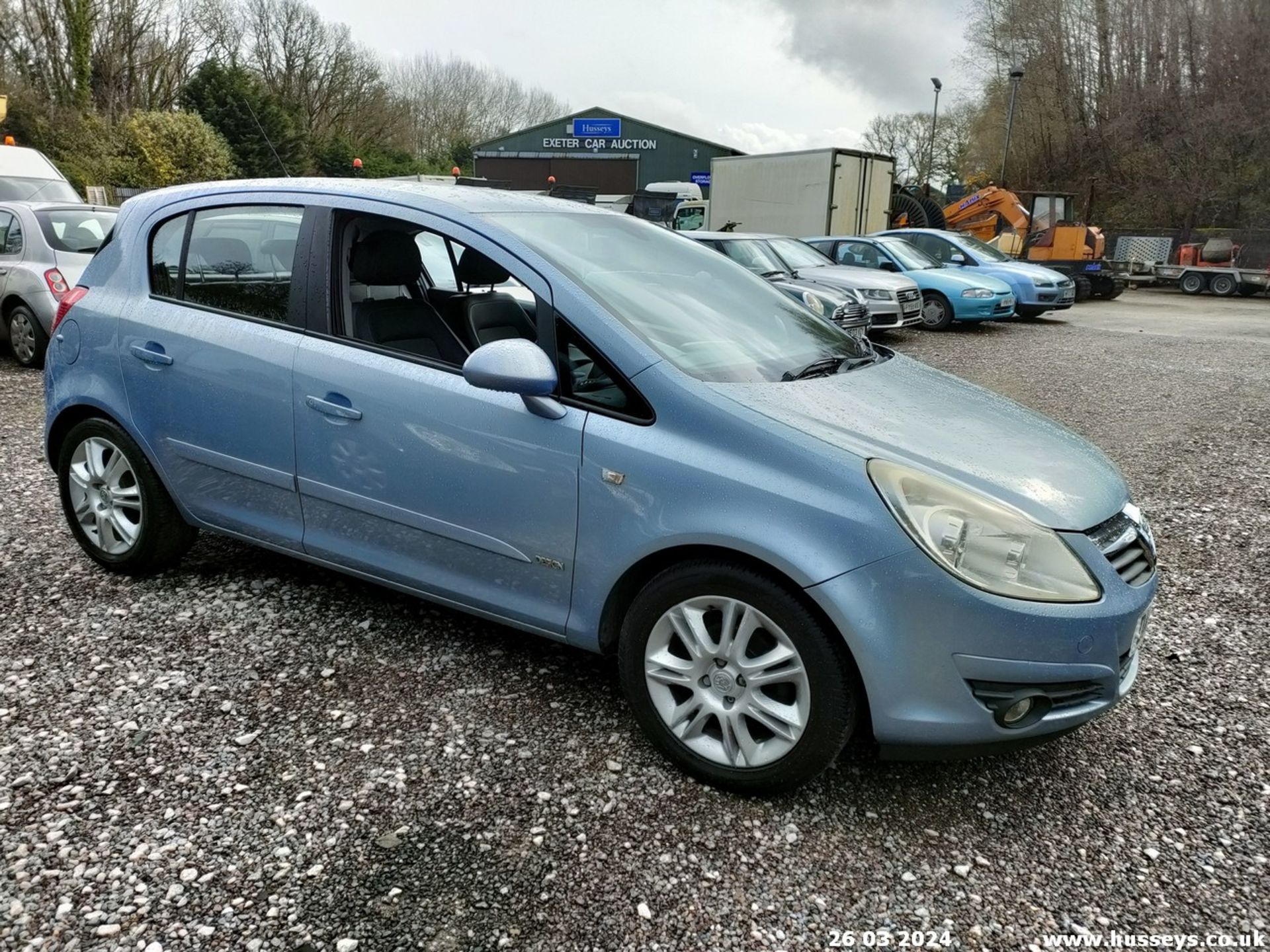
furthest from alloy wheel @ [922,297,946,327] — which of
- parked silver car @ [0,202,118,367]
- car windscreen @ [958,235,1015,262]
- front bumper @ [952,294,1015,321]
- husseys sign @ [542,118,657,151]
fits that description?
husseys sign @ [542,118,657,151]

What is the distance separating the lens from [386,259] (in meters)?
3.34

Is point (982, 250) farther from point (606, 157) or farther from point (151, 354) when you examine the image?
point (606, 157)

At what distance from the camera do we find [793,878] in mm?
2318

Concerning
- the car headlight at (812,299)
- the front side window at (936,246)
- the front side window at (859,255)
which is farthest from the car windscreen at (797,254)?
the front side window at (936,246)

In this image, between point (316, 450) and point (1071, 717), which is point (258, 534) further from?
point (1071, 717)

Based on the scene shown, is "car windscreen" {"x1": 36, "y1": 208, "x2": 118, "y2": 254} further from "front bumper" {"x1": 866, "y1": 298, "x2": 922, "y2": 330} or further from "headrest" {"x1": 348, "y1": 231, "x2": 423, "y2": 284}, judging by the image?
"front bumper" {"x1": 866, "y1": 298, "x2": 922, "y2": 330}

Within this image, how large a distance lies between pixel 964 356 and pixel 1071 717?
33.0 feet

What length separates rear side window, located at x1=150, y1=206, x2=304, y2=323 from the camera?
11.0 ft

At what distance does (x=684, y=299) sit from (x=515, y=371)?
79 cm

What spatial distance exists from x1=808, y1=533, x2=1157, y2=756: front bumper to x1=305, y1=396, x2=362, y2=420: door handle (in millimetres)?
1630

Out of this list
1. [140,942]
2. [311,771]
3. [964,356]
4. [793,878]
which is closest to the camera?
[140,942]

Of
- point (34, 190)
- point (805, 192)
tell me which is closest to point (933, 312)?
point (805, 192)

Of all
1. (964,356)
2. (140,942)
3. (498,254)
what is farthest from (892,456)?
(964,356)

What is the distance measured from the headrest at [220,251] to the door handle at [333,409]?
2.41ft
